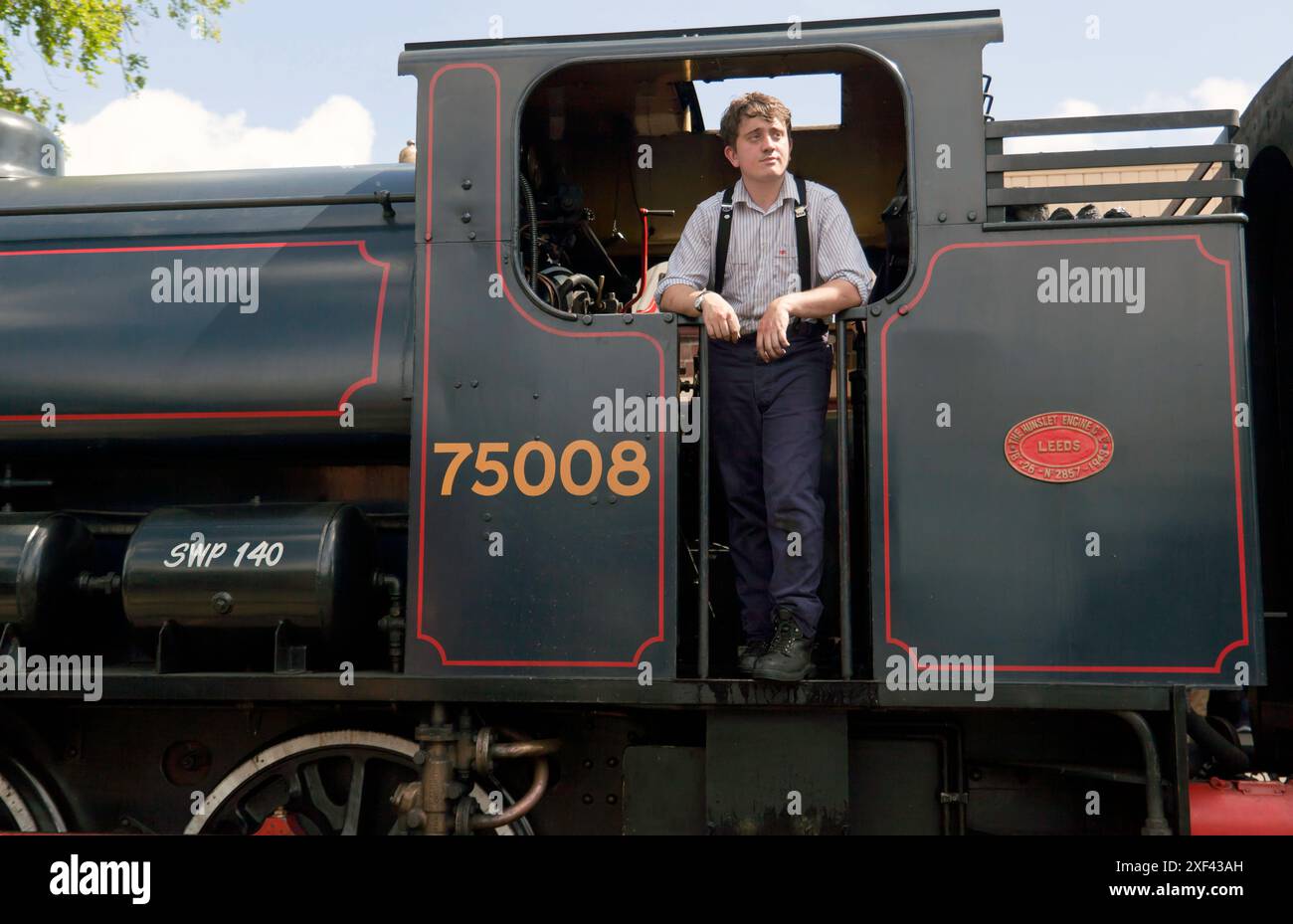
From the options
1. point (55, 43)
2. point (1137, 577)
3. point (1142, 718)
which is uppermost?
point (55, 43)

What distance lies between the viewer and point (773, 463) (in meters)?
2.93

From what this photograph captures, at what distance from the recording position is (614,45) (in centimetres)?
300

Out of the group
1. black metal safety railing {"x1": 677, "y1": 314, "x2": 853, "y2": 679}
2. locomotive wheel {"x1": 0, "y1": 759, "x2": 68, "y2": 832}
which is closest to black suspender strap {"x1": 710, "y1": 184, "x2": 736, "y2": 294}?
black metal safety railing {"x1": 677, "y1": 314, "x2": 853, "y2": 679}

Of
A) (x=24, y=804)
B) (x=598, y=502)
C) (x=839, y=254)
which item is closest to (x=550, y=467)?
(x=598, y=502)

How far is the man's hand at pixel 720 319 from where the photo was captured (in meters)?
2.81

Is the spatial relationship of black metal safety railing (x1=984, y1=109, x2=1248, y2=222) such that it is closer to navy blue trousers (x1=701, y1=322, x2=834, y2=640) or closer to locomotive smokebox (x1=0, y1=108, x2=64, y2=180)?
navy blue trousers (x1=701, y1=322, x2=834, y2=640)

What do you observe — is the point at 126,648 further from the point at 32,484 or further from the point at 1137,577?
the point at 1137,577

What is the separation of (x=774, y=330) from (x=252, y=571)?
1.62 m

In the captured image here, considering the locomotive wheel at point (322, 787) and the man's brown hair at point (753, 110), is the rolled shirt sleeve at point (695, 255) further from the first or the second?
the locomotive wheel at point (322, 787)

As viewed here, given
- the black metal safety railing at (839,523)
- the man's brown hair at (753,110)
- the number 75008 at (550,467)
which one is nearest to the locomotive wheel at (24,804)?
the number 75008 at (550,467)

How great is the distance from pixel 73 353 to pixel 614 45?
193 centimetres

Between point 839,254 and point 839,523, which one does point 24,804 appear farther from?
point 839,254

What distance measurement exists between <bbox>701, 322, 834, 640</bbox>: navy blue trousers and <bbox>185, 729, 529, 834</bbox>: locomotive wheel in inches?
41.5
